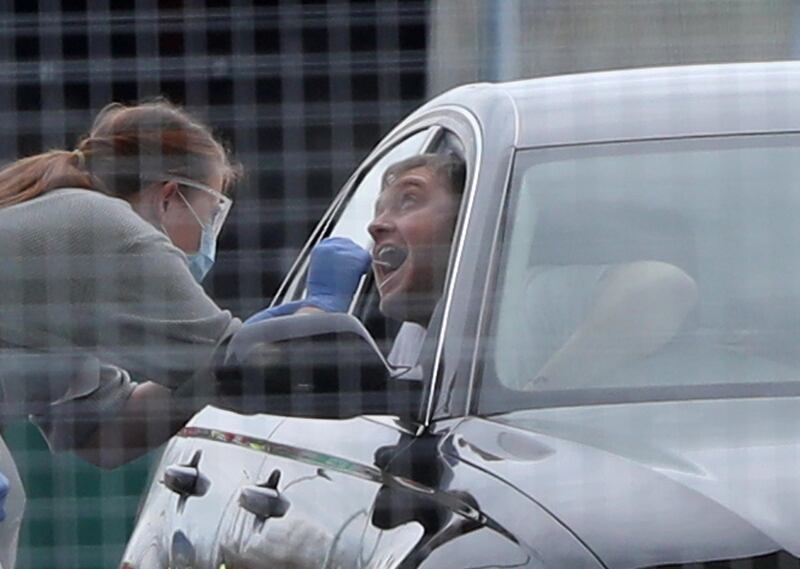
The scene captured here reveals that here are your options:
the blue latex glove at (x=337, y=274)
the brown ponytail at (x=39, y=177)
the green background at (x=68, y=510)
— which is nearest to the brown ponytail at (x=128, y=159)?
the brown ponytail at (x=39, y=177)

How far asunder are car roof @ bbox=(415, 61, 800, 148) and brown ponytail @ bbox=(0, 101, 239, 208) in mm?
468

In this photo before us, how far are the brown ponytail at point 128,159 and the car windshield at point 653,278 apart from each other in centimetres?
54

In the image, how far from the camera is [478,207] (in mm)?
3035

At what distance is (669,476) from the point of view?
2.47 meters

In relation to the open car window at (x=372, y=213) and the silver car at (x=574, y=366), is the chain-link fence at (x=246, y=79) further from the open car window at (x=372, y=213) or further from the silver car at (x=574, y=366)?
the silver car at (x=574, y=366)

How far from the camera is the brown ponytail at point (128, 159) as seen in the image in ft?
10.5

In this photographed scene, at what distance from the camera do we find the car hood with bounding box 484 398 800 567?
2348 mm

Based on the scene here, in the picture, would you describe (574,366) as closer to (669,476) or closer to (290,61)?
(669,476)

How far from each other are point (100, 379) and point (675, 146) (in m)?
1.01

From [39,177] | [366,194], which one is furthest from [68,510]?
[39,177]

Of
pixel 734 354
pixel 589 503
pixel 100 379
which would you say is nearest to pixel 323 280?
pixel 100 379

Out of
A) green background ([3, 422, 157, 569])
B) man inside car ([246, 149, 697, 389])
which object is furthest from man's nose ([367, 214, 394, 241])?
green background ([3, 422, 157, 569])

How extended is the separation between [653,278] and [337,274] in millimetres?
708

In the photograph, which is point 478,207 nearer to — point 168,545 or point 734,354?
point 734,354
